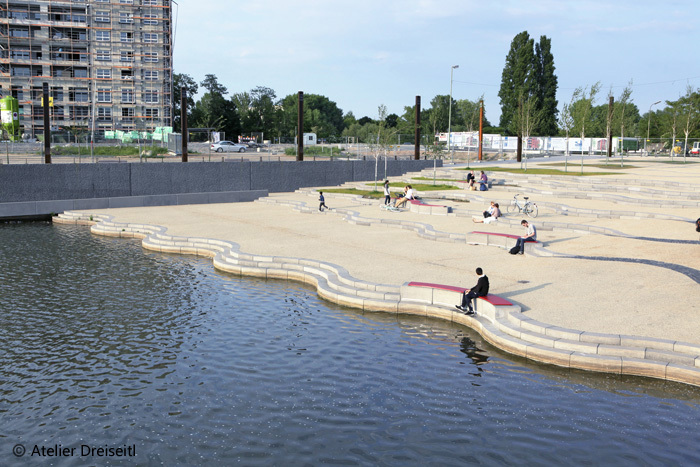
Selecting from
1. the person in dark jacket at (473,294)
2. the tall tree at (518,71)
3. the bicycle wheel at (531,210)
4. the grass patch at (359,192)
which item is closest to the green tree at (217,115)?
the tall tree at (518,71)

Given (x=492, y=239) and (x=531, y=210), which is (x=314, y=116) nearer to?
(x=531, y=210)

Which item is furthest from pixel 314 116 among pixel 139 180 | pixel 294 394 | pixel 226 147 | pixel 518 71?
pixel 294 394

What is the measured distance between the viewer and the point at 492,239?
70.8 feet

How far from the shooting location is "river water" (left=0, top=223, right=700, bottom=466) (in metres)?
8.48

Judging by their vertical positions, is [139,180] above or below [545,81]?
below

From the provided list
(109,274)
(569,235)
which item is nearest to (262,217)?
(109,274)

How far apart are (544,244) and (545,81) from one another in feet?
234

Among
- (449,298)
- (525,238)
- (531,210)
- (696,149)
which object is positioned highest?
(696,149)

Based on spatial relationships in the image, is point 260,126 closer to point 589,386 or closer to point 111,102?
point 111,102

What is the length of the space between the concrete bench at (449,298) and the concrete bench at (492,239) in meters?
6.59

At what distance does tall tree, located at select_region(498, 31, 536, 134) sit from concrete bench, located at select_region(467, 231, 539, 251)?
2581 inches

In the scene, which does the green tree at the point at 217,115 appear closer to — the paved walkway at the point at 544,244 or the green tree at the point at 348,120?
the paved walkway at the point at 544,244

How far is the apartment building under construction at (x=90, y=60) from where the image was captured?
277 feet

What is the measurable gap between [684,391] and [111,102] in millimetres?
89084
